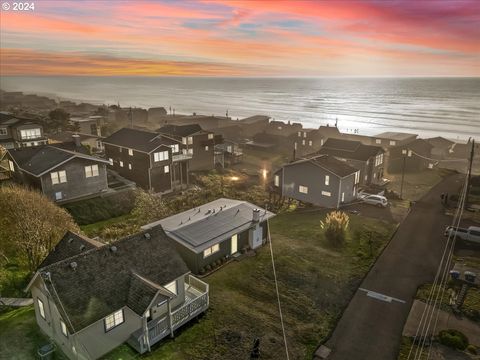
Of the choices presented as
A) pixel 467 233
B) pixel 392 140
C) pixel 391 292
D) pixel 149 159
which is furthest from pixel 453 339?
pixel 392 140

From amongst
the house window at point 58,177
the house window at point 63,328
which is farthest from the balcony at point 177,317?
the house window at point 58,177

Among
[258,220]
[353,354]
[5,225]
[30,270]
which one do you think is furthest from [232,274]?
[5,225]

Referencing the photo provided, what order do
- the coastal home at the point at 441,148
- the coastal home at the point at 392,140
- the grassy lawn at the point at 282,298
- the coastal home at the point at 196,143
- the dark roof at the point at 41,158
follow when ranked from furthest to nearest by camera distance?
1. the coastal home at the point at 441,148
2. the coastal home at the point at 392,140
3. the coastal home at the point at 196,143
4. the dark roof at the point at 41,158
5. the grassy lawn at the point at 282,298

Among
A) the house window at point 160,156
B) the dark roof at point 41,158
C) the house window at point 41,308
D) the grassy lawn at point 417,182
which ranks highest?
the dark roof at point 41,158

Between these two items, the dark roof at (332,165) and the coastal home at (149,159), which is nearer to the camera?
the dark roof at (332,165)

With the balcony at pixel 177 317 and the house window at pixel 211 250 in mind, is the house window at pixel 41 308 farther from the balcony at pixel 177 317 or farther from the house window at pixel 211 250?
the house window at pixel 211 250

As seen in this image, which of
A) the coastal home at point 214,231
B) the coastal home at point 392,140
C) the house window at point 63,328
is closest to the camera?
the house window at point 63,328

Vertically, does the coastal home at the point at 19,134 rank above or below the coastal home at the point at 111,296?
above
